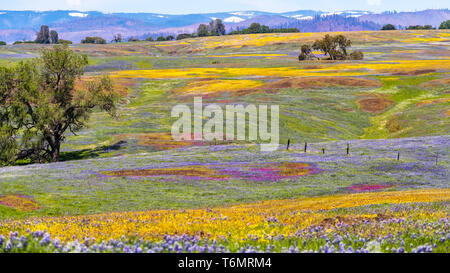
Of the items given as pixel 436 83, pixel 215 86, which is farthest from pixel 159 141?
pixel 436 83

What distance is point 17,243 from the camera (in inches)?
380

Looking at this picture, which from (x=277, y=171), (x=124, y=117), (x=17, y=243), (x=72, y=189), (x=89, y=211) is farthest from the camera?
(x=124, y=117)

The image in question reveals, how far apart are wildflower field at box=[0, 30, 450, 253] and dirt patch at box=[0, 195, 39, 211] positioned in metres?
0.22

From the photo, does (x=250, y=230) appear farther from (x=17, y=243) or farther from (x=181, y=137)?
(x=181, y=137)

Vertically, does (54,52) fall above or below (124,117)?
above

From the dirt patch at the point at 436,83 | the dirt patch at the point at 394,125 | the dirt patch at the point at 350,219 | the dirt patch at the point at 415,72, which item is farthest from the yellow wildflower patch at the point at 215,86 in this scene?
the dirt patch at the point at 350,219

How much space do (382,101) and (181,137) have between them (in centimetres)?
5777

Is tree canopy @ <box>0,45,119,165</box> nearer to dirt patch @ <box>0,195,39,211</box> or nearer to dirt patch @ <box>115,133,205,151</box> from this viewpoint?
dirt patch @ <box>115,133,205,151</box>

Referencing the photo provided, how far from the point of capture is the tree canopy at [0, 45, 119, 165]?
66.4 m

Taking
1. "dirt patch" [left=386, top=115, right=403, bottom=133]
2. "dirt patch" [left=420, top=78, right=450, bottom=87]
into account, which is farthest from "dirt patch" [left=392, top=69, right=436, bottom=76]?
"dirt patch" [left=386, top=115, right=403, bottom=133]

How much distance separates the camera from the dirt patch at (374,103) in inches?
4284

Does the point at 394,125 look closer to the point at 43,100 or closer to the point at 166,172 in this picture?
the point at 166,172

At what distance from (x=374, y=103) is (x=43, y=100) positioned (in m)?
78.2

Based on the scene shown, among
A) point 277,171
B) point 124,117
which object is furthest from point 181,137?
point 277,171
